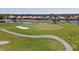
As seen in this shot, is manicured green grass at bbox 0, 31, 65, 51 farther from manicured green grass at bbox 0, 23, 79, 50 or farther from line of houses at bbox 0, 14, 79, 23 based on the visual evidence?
line of houses at bbox 0, 14, 79, 23

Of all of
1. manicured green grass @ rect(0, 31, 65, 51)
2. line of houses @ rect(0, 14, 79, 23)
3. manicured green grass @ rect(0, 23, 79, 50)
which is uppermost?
line of houses @ rect(0, 14, 79, 23)

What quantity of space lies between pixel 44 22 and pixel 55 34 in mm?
214

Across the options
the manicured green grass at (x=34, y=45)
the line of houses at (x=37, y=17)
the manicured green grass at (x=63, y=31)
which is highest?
the line of houses at (x=37, y=17)

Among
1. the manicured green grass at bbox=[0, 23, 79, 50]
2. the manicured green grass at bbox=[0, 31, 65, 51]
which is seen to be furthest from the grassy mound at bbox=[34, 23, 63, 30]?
the manicured green grass at bbox=[0, 31, 65, 51]

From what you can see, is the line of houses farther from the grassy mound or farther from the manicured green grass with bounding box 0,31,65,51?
the manicured green grass with bounding box 0,31,65,51

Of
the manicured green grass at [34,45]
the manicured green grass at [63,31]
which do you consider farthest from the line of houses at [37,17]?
the manicured green grass at [34,45]

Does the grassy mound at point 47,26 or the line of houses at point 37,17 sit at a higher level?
the line of houses at point 37,17

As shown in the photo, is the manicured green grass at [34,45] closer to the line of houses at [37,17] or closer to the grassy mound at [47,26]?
the grassy mound at [47,26]

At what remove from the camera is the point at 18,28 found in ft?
5.81

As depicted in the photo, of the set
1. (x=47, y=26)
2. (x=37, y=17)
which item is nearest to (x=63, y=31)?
(x=47, y=26)

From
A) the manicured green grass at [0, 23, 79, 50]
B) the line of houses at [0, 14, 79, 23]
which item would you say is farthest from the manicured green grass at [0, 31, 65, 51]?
the line of houses at [0, 14, 79, 23]

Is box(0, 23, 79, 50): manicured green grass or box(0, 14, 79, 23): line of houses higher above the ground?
box(0, 14, 79, 23): line of houses
